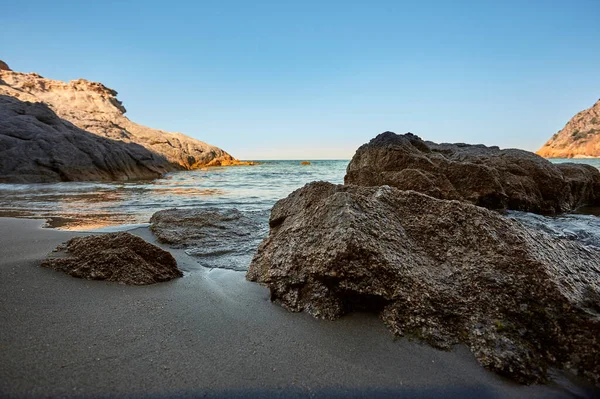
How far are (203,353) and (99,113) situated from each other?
42.1 meters

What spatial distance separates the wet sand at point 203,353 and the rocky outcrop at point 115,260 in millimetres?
204

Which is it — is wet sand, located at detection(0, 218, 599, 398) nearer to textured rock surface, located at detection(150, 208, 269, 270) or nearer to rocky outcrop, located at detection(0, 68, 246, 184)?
textured rock surface, located at detection(150, 208, 269, 270)

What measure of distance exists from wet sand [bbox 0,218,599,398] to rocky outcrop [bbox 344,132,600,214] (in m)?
4.34

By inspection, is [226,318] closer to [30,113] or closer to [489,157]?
[489,157]

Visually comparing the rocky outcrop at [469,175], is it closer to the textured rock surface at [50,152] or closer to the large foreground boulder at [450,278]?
the large foreground boulder at [450,278]

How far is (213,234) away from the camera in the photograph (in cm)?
455

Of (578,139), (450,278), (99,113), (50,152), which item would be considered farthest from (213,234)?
(578,139)

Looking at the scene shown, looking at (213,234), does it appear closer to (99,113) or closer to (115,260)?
(115,260)

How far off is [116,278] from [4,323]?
2.49 ft

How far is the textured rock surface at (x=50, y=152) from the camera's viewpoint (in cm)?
1594

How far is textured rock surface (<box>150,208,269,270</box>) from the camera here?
3.65 metres

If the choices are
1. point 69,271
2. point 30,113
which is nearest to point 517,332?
point 69,271

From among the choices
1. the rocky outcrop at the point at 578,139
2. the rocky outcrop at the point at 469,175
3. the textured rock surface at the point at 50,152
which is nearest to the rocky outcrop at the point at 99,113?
the textured rock surface at the point at 50,152

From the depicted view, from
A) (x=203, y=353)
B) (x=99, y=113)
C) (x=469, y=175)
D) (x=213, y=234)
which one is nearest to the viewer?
(x=203, y=353)
